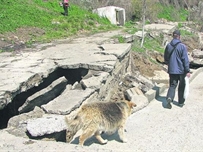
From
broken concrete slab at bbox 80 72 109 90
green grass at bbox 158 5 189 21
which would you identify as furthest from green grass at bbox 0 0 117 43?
green grass at bbox 158 5 189 21

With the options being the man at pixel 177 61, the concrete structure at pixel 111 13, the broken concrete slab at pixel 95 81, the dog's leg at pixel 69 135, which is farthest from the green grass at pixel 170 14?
the dog's leg at pixel 69 135

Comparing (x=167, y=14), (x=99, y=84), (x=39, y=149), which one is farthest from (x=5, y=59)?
(x=167, y=14)

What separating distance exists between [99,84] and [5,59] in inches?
117

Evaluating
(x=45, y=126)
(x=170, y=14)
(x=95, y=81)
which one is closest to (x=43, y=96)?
(x=95, y=81)

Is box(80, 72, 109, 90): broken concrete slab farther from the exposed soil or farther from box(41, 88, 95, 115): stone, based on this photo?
the exposed soil

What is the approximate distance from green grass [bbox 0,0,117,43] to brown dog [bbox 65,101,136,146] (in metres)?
7.02

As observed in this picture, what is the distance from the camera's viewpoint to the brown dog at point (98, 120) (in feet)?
15.6

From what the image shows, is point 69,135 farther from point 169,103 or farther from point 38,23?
point 38,23

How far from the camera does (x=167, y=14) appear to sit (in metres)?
27.7

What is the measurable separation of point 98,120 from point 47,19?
10.3m

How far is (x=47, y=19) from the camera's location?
47.1ft

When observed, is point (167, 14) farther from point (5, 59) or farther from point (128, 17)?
point (5, 59)

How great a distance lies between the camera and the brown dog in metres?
4.75

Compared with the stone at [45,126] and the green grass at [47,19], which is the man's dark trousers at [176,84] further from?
the green grass at [47,19]
